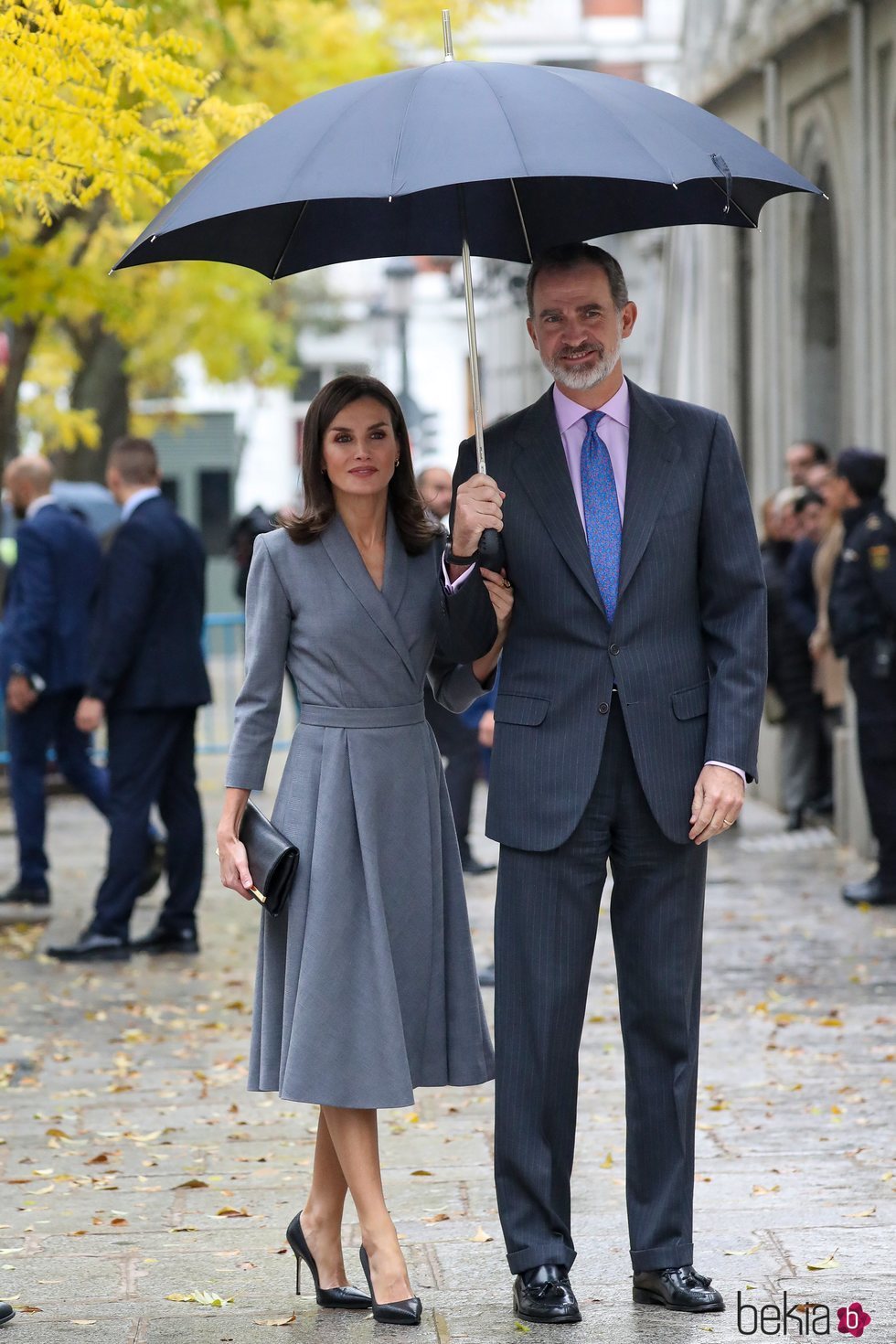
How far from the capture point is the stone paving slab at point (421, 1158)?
4.56 m

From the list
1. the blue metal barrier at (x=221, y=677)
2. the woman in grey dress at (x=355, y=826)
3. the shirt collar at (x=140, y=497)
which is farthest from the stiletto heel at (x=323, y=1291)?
the blue metal barrier at (x=221, y=677)

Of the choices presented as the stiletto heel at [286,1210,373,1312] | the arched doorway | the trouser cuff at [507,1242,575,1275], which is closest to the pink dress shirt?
the trouser cuff at [507,1242,575,1275]

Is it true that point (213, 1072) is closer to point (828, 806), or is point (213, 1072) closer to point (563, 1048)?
point (563, 1048)

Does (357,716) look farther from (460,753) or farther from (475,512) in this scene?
(460,753)

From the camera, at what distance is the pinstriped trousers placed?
445 cm

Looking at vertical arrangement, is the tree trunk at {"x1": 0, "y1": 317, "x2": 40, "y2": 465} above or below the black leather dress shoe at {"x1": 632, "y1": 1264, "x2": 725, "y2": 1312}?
above

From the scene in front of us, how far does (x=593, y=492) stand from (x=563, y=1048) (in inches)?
47.7

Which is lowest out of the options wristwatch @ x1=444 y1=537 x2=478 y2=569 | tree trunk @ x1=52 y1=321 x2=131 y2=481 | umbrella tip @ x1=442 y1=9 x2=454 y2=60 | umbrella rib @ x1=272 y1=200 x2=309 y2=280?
wristwatch @ x1=444 y1=537 x2=478 y2=569

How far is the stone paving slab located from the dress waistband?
1.28 meters

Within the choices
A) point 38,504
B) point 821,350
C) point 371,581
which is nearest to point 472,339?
point 371,581

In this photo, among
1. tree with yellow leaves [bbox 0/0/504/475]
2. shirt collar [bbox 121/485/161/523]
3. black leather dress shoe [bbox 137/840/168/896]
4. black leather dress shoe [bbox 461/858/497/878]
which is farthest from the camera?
black leather dress shoe [bbox 461/858/497/878]

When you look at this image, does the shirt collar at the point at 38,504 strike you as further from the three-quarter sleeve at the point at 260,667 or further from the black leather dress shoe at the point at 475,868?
the three-quarter sleeve at the point at 260,667

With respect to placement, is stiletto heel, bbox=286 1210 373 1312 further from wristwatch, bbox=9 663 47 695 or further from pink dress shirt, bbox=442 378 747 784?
wristwatch, bbox=9 663 47 695

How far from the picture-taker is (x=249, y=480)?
57.8 metres
